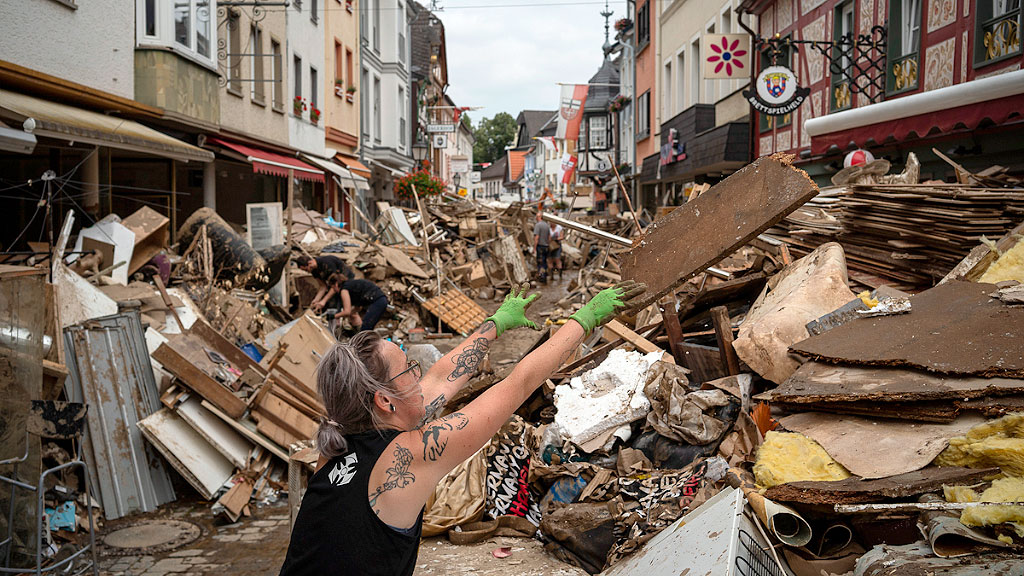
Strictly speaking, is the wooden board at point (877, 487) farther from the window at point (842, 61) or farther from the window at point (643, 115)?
the window at point (643, 115)

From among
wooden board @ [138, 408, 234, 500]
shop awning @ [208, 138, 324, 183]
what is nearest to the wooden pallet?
shop awning @ [208, 138, 324, 183]

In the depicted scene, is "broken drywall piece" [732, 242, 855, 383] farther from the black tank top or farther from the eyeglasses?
the black tank top

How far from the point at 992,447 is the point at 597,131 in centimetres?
3968

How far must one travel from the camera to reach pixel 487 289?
18359mm

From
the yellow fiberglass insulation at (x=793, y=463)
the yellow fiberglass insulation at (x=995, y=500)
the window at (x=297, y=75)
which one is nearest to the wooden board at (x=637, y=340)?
the yellow fiberglass insulation at (x=793, y=463)

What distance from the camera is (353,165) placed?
947 inches

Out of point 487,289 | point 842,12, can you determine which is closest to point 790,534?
point 842,12

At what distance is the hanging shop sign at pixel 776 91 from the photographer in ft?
38.0

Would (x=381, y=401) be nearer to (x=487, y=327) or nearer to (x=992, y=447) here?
(x=487, y=327)

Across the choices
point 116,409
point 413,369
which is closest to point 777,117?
point 116,409

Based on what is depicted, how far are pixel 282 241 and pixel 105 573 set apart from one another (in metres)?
9.58

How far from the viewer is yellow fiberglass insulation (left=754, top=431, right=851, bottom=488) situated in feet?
12.0

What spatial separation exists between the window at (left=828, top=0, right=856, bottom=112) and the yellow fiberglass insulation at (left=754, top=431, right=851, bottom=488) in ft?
29.1

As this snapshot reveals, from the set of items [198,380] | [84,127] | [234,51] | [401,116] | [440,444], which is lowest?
[198,380]
